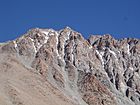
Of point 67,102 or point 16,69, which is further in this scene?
point 16,69

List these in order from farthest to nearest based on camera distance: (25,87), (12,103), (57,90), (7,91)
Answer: (57,90), (25,87), (7,91), (12,103)

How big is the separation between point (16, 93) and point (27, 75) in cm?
3124

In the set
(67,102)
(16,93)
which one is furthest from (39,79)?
(16,93)

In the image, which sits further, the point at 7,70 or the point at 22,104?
the point at 7,70

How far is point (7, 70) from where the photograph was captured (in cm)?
19450

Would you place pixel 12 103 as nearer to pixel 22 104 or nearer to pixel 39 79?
pixel 22 104

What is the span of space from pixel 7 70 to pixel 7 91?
30.7 m

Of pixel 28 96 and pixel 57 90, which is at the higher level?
pixel 57 90

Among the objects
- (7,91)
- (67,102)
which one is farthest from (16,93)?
(67,102)

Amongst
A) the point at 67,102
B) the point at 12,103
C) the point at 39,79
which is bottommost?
the point at 12,103

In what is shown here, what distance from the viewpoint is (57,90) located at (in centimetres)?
19438

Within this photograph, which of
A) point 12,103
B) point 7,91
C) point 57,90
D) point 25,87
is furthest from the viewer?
point 57,90

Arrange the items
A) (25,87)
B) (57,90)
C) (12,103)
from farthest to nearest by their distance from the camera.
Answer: (57,90) → (25,87) → (12,103)

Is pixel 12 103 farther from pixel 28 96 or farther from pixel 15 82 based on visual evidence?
pixel 15 82
